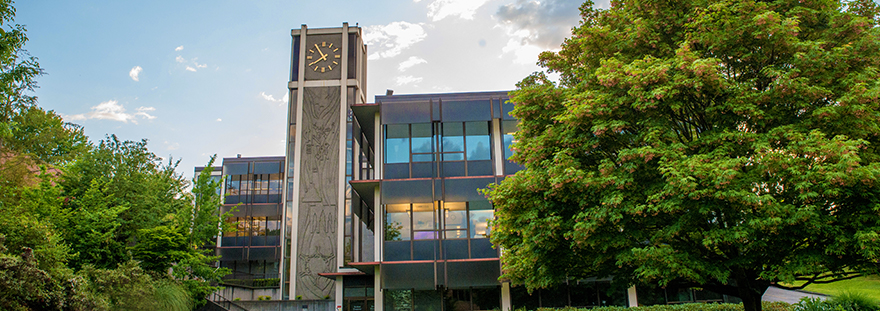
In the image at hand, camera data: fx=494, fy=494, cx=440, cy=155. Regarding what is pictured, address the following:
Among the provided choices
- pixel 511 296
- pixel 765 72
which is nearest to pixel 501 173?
pixel 511 296

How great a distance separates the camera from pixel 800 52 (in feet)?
30.9

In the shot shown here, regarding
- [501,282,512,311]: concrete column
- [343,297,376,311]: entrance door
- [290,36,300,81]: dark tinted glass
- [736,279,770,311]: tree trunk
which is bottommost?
[343,297,376,311]: entrance door

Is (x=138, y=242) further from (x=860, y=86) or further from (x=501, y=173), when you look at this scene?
(x=860, y=86)

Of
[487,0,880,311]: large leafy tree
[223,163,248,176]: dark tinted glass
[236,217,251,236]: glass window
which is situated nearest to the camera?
[487,0,880,311]: large leafy tree

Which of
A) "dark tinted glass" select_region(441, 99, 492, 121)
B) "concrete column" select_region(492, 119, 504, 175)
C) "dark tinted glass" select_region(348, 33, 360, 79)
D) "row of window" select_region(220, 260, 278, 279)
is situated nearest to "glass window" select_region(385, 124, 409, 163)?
"dark tinted glass" select_region(441, 99, 492, 121)

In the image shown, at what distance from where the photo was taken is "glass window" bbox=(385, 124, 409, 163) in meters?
21.2

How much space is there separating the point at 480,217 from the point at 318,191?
43.1 ft

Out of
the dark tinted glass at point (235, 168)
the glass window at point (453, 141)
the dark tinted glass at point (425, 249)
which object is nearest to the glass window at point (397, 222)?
the dark tinted glass at point (425, 249)

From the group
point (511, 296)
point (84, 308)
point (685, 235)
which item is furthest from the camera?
point (511, 296)

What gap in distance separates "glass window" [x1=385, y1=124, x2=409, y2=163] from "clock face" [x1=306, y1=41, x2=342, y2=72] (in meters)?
12.6

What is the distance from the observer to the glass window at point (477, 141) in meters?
21.1

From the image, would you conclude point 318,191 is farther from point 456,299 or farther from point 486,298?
point 486,298

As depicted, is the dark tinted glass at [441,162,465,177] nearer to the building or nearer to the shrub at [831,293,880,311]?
the building

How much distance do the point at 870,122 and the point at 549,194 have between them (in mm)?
5884
